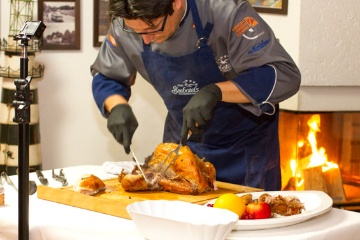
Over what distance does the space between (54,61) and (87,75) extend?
0.21m

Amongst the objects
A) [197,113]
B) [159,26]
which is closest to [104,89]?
[159,26]

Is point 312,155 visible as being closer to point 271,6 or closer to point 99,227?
point 271,6

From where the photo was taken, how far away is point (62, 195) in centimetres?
187

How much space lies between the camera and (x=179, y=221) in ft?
4.63

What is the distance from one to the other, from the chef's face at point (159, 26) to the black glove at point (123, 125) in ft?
0.77

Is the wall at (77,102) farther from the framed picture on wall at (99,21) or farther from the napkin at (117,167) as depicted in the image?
the napkin at (117,167)

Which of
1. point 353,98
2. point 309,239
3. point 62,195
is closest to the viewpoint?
point 309,239

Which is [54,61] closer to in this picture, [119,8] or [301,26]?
[301,26]

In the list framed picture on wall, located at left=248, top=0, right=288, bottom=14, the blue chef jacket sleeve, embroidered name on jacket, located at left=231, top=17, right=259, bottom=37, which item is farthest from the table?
framed picture on wall, located at left=248, top=0, right=288, bottom=14

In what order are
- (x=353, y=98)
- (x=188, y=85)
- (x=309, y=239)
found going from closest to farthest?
(x=309, y=239) → (x=188, y=85) → (x=353, y=98)

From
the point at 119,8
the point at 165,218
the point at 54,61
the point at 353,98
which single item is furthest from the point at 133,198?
the point at 353,98

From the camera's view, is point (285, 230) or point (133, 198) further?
point (133, 198)

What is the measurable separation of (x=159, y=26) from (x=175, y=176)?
0.44 meters

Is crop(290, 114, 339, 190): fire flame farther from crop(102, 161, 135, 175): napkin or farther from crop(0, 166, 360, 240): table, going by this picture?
crop(0, 166, 360, 240): table
